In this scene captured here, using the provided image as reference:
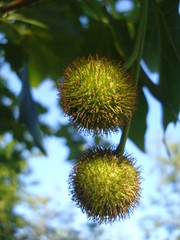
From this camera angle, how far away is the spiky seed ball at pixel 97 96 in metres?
1.58

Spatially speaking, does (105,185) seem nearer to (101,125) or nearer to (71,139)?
(101,125)

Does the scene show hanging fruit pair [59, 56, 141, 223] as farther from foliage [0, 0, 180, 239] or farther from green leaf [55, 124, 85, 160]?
green leaf [55, 124, 85, 160]

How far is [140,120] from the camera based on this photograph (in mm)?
2127

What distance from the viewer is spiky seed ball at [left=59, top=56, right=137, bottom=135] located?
158 centimetres

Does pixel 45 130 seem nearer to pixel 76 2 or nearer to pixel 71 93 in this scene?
pixel 76 2

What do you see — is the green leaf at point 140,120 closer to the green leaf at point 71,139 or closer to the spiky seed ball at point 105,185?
the spiky seed ball at point 105,185

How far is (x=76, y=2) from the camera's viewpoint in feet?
10.4

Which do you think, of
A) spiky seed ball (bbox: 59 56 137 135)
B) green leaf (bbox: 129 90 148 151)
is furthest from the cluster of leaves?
spiky seed ball (bbox: 59 56 137 135)

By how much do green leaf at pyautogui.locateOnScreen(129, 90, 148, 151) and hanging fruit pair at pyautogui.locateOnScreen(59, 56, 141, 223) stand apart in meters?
0.44

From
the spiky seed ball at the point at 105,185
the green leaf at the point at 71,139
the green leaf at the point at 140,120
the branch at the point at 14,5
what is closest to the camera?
the spiky seed ball at the point at 105,185

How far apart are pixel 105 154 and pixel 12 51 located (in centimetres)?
159

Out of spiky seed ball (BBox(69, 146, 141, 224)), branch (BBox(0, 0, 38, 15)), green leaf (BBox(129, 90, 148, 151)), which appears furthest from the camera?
branch (BBox(0, 0, 38, 15))

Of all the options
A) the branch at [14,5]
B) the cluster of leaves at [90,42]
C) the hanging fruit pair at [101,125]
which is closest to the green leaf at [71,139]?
the cluster of leaves at [90,42]

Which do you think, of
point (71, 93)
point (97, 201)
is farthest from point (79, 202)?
point (71, 93)
